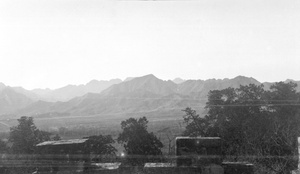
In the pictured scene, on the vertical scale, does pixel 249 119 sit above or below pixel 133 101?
below

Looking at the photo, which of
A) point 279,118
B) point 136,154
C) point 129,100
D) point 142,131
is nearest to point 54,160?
point 136,154

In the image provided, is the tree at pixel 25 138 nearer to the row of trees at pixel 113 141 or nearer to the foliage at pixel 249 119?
the row of trees at pixel 113 141

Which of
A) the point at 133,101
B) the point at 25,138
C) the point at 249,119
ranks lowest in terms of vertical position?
the point at 25,138

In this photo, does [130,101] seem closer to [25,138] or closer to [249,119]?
[249,119]

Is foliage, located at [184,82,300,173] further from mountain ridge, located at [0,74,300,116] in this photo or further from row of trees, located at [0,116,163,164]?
mountain ridge, located at [0,74,300,116]

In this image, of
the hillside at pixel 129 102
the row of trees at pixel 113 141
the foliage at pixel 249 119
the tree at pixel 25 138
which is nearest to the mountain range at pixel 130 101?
the hillside at pixel 129 102

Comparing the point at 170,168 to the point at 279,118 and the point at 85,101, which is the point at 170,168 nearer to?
the point at 279,118

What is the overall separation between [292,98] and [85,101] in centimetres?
11606

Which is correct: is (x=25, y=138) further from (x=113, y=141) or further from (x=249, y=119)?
(x=249, y=119)

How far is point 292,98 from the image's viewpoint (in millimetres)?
21797

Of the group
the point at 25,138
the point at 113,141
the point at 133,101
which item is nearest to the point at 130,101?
the point at 133,101

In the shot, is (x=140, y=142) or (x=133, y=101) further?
(x=133, y=101)

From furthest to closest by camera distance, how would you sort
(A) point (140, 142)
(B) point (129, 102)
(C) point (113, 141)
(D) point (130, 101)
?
(D) point (130, 101), (B) point (129, 102), (C) point (113, 141), (A) point (140, 142)

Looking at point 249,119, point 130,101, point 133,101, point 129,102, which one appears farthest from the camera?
point 130,101
